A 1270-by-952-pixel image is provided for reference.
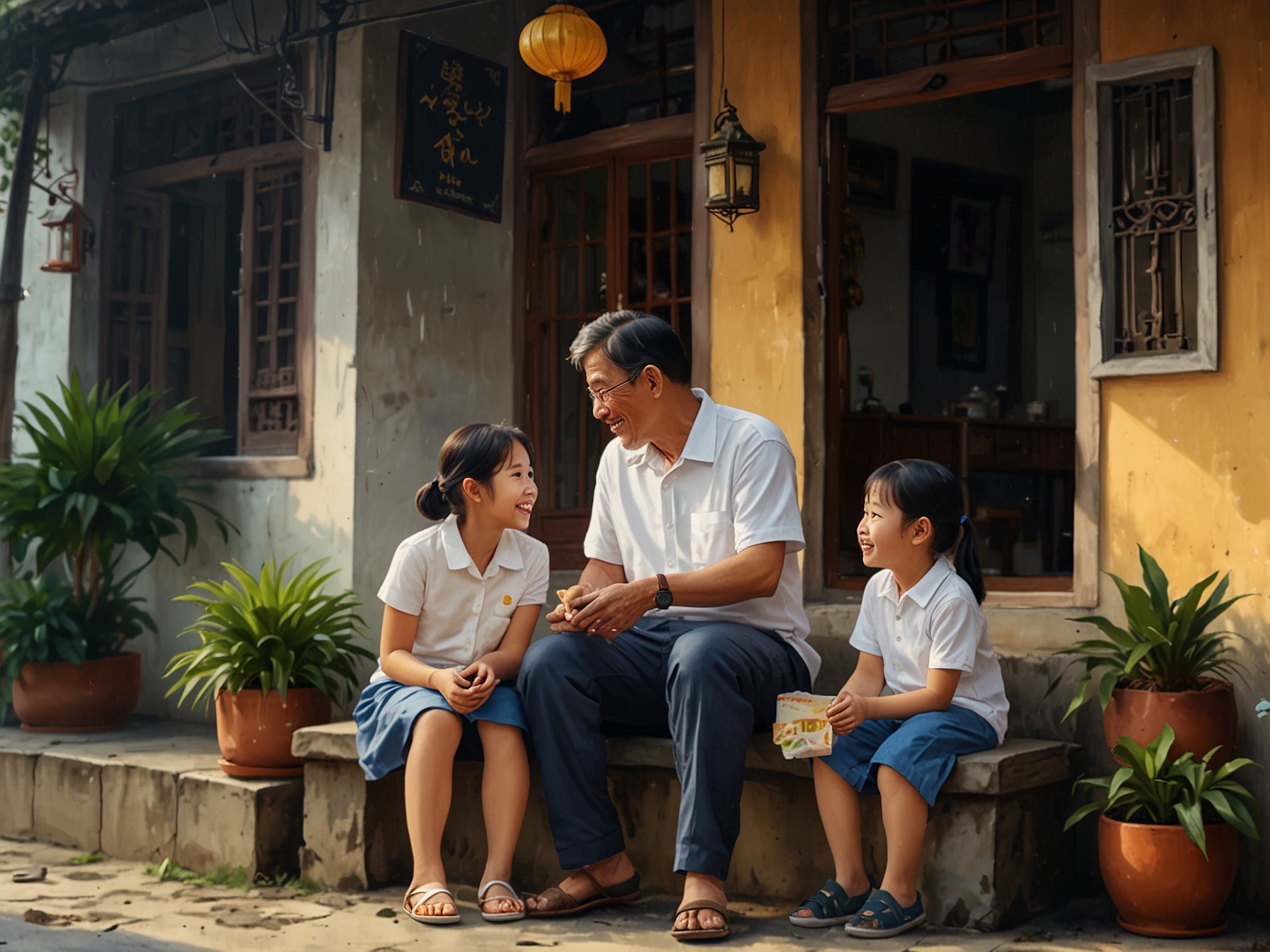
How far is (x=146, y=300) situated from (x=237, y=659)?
328 cm

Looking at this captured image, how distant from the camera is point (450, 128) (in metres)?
6.29

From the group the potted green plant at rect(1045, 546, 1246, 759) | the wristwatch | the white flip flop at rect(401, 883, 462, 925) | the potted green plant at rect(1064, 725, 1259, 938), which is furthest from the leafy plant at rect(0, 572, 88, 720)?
the potted green plant at rect(1064, 725, 1259, 938)

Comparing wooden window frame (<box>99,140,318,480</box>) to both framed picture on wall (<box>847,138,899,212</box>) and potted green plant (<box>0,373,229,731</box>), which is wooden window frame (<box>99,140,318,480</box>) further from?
framed picture on wall (<box>847,138,899,212</box>)

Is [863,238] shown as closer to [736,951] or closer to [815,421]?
[815,421]

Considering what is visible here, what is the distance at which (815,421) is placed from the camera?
17.3 ft

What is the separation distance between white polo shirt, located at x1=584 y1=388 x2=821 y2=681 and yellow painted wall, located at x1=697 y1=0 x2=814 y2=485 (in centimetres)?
127

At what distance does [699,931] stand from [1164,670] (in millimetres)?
1545

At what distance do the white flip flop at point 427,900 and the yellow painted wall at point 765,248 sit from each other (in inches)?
88.2

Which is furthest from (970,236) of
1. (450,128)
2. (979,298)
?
(450,128)

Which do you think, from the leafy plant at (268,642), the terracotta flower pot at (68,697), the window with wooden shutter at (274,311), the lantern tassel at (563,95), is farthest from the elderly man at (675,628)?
the terracotta flower pot at (68,697)

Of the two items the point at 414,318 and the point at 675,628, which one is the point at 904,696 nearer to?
the point at 675,628

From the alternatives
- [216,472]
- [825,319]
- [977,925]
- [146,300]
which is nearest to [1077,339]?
[825,319]

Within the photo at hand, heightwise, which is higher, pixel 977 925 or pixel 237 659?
pixel 237 659

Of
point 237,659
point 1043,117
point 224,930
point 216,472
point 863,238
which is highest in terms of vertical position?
point 1043,117
